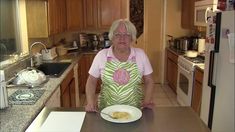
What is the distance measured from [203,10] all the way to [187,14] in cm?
109

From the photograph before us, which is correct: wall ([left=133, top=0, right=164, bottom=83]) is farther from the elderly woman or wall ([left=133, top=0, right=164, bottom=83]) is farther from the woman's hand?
the woman's hand

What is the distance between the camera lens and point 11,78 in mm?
2555

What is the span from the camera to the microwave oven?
3211 millimetres

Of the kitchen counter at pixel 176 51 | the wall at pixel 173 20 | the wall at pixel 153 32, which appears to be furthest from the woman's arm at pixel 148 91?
the wall at pixel 173 20

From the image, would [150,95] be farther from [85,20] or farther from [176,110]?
[85,20]

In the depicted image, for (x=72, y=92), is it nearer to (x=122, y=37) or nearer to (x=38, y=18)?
(x=38, y=18)

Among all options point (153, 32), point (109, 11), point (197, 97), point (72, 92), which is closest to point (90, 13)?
point (109, 11)

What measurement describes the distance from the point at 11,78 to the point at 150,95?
153 centimetres

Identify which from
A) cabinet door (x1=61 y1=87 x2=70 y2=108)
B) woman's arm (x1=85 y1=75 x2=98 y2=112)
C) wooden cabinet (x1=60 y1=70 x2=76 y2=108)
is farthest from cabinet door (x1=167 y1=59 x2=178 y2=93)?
woman's arm (x1=85 y1=75 x2=98 y2=112)

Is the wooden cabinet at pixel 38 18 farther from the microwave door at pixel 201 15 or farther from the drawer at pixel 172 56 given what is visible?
the drawer at pixel 172 56

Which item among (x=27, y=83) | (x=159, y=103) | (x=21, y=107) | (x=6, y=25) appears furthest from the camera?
(x=159, y=103)

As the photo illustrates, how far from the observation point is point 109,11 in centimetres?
466

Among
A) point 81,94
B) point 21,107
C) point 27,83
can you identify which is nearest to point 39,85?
point 27,83

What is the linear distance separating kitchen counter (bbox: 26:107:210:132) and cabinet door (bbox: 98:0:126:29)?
3.28m
